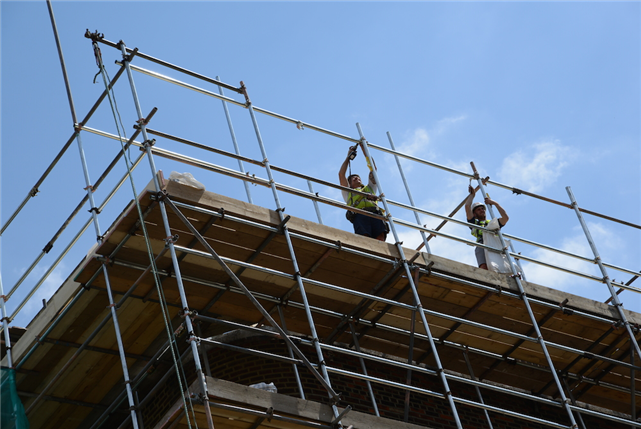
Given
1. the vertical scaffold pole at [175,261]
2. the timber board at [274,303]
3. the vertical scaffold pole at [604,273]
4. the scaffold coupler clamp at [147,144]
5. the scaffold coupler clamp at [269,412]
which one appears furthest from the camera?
the vertical scaffold pole at [604,273]

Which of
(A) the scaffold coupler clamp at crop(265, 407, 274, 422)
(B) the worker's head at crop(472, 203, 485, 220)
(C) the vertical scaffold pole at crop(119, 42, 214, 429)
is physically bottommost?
(A) the scaffold coupler clamp at crop(265, 407, 274, 422)

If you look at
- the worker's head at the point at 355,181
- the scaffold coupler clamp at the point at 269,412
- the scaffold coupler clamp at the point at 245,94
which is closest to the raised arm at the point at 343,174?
the worker's head at the point at 355,181

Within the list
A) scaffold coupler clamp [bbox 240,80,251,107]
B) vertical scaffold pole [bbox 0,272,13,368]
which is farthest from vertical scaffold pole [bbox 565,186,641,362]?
vertical scaffold pole [bbox 0,272,13,368]

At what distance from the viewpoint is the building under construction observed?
839cm

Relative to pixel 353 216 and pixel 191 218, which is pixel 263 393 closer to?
pixel 191 218

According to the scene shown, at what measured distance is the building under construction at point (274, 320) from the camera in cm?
839

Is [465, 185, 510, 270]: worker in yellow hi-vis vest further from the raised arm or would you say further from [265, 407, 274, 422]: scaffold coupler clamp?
[265, 407, 274, 422]: scaffold coupler clamp

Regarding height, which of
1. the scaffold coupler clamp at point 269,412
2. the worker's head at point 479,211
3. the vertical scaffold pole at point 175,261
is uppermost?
the worker's head at point 479,211

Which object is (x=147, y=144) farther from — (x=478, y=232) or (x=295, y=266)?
(x=478, y=232)

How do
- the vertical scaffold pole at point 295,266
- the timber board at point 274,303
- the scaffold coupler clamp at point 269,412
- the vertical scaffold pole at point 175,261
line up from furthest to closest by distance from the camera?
1. the timber board at point 274,303
2. the vertical scaffold pole at point 295,266
3. the scaffold coupler clamp at point 269,412
4. the vertical scaffold pole at point 175,261

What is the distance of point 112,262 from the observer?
8711 mm

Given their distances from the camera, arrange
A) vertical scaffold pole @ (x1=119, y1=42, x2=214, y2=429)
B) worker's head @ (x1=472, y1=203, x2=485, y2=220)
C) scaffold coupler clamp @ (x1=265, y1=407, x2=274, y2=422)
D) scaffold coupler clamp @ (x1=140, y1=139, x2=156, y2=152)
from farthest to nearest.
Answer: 1. worker's head @ (x1=472, y1=203, x2=485, y2=220)
2. scaffold coupler clamp @ (x1=140, y1=139, x2=156, y2=152)
3. scaffold coupler clamp @ (x1=265, y1=407, x2=274, y2=422)
4. vertical scaffold pole @ (x1=119, y1=42, x2=214, y2=429)

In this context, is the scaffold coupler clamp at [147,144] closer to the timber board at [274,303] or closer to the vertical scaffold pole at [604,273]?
the timber board at [274,303]

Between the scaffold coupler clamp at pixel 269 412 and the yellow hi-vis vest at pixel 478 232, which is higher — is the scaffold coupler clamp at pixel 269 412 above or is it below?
below
